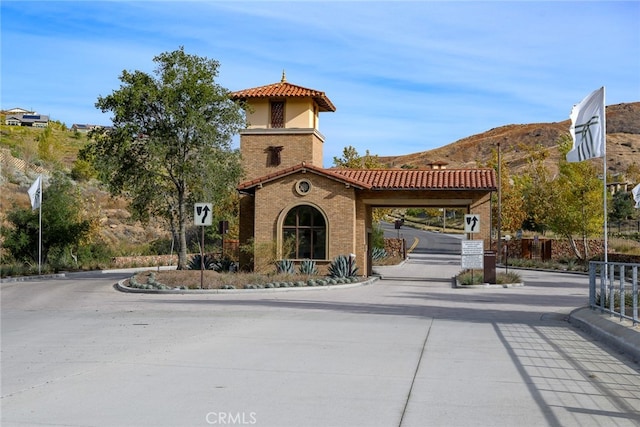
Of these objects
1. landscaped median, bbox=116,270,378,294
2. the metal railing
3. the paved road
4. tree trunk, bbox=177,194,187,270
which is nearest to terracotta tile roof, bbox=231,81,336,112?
tree trunk, bbox=177,194,187,270

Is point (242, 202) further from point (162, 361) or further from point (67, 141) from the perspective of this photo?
point (67, 141)

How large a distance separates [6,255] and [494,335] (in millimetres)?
30964

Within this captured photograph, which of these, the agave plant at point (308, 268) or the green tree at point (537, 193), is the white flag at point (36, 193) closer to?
the agave plant at point (308, 268)

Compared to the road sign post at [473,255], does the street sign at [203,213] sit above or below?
above

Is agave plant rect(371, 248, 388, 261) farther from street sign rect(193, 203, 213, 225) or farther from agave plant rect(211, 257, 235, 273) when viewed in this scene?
street sign rect(193, 203, 213, 225)

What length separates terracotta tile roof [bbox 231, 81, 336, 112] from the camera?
126ft

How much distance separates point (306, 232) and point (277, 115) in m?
7.72

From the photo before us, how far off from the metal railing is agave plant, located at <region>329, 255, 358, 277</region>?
15.1 meters

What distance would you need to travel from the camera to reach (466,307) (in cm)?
2172

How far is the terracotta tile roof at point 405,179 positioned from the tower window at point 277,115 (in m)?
4.39

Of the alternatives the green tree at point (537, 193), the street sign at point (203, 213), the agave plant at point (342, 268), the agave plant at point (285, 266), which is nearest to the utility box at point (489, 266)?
the agave plant at point (342, 268)

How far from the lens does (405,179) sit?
35344 mm

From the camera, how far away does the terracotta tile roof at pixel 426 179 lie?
34.2 metres

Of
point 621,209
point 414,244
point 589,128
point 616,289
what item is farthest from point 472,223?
point 621,209
